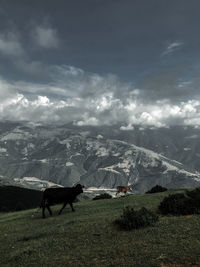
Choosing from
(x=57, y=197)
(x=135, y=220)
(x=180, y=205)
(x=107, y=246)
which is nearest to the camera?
(x=107, y=246)

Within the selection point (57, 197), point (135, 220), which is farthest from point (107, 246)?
point (57, 197)

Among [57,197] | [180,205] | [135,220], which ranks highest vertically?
[180,205]

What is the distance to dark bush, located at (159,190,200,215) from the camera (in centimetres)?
1893

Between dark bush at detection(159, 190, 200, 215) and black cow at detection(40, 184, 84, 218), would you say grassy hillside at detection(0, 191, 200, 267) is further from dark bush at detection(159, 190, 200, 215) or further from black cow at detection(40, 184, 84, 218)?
black cow at detection(40, 184, 84, 218)

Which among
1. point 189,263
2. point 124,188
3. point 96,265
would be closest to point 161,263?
point 189,263

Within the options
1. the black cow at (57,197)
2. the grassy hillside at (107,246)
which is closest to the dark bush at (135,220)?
the grassy hillside at (107,246)

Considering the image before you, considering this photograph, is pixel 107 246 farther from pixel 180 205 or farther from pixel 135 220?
pixel 180 205

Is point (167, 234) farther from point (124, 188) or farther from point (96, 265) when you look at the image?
point (124, 188)

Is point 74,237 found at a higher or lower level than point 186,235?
lower

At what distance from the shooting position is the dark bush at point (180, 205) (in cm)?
1893

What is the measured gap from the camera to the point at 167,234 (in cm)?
1414

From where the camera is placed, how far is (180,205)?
19391 mm

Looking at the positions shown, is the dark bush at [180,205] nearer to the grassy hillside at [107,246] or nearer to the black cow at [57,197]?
the grassy hillside at [107,246]

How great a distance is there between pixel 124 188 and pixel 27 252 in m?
24.4
